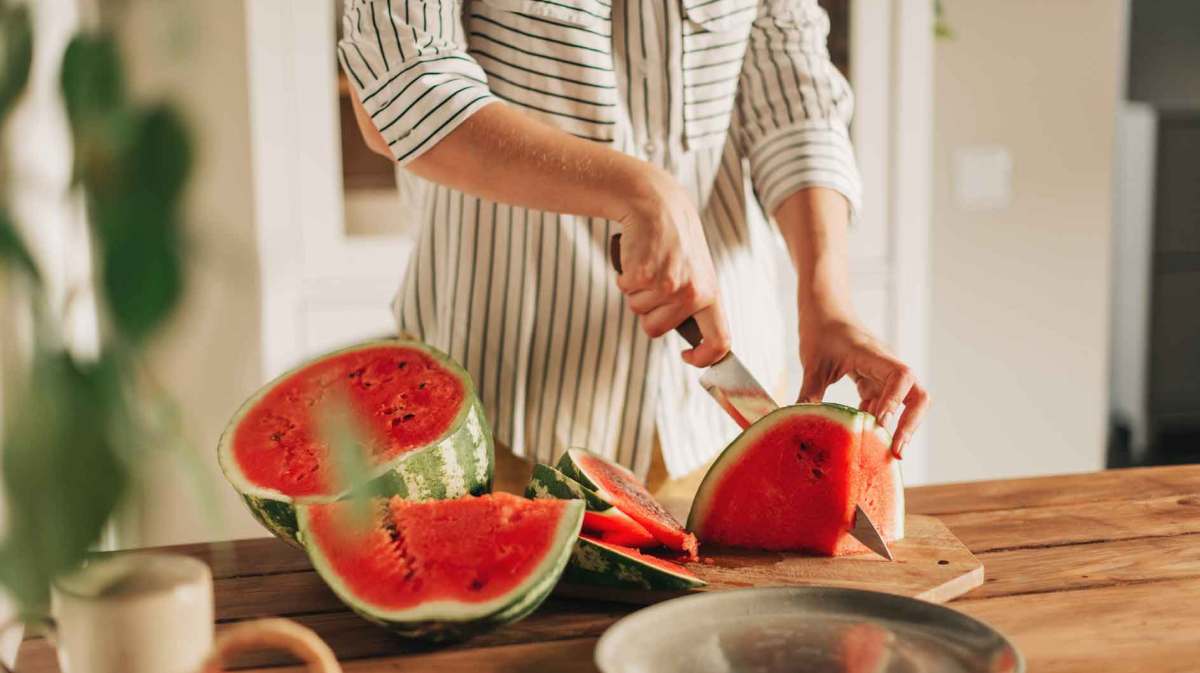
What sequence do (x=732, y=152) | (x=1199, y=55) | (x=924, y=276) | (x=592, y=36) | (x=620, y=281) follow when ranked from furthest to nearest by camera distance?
1. (x=1199, y=55)
2. (x=924, y=276)
3. (x=732, y=152)
4. (x=592, y=36)
5. (x=620, y=281)

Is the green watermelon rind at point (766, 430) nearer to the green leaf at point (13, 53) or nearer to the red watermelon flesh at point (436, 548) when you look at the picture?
the red watermelon flesh at point (436, 548)

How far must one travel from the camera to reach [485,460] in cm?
112

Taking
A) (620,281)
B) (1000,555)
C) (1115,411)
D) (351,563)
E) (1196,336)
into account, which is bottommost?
(1115,411)

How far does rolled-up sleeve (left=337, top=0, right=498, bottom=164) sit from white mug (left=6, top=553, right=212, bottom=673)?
0.70 m

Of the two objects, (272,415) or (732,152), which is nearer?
(272,415)

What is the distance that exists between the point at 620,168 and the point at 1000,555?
544mm

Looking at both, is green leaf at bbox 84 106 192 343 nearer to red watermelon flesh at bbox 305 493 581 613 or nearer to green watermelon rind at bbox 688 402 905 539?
red watermelon flesh at bbox 305 493 581 613

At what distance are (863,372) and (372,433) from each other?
0.57 meters

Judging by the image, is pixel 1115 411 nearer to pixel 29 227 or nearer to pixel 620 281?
pixel 620 281

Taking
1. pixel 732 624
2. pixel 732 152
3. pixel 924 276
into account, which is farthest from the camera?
pixel 924 276

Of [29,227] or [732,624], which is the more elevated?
[29,227]

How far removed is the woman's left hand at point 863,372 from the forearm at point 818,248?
0.08 ft

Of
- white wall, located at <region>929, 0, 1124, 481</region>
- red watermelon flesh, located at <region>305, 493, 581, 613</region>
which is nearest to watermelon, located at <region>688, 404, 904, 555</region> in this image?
red watermelon flesh, located at <region>305, 493, 581, 613</region>

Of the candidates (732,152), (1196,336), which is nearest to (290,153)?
(732,152)
